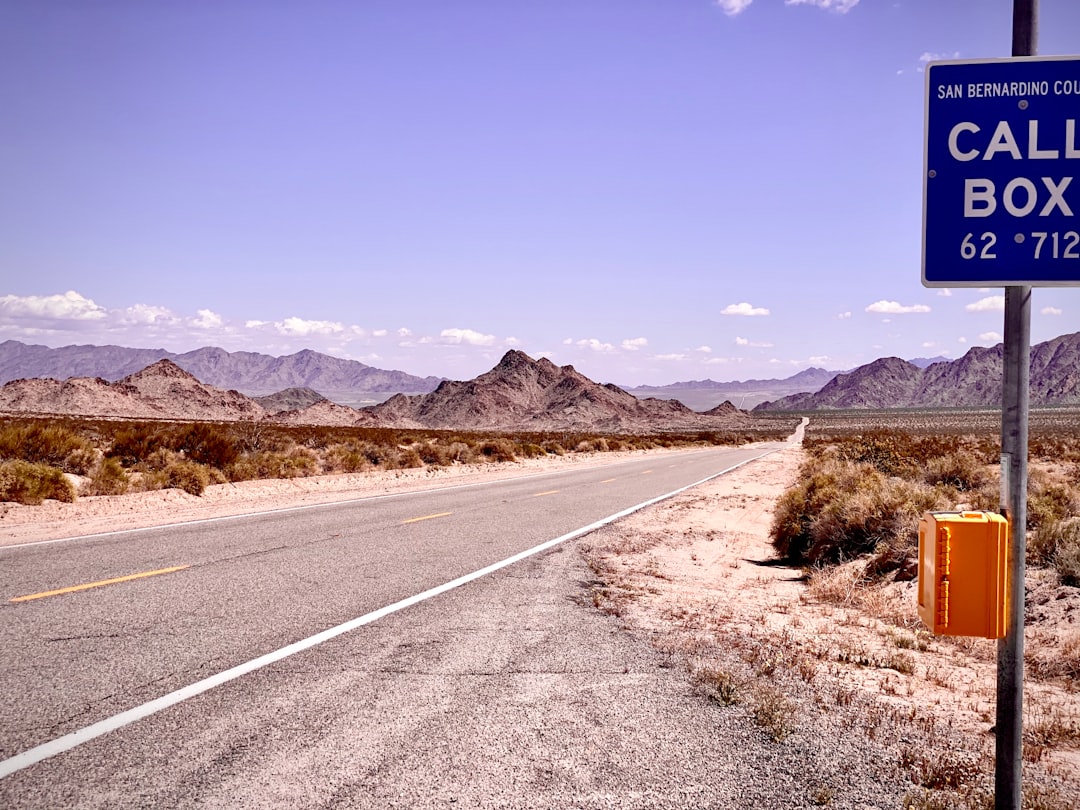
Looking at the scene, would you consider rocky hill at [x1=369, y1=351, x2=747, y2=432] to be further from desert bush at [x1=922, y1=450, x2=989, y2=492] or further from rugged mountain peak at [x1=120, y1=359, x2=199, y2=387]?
desert bush at [x1=922, y1=450, x2=989, y2=492]

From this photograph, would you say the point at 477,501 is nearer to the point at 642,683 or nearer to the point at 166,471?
the point at 166,471

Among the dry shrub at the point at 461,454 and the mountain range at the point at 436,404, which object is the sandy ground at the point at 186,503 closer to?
the dry shrub at the point at 461,454

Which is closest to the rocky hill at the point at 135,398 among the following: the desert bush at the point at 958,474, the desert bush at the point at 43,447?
the desert bush at the point at 43,447

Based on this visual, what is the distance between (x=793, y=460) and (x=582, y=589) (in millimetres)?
32230

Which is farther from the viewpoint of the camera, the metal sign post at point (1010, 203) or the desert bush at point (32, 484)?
the desert bush at point (32, 484)

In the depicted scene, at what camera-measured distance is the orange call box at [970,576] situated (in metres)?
2.95

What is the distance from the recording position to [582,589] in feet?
26.3

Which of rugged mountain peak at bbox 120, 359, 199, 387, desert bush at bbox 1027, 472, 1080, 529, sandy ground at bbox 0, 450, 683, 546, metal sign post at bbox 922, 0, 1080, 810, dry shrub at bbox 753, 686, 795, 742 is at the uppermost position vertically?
rugged mountain peak at bbox 120, 359, 199, 387

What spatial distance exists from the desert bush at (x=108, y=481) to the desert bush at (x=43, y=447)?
1512 mm

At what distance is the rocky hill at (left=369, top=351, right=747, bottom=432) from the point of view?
132m

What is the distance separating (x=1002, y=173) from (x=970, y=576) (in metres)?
1.58

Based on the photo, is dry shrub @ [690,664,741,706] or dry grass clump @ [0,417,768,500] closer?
dry shrub @ [690,664,741,706]

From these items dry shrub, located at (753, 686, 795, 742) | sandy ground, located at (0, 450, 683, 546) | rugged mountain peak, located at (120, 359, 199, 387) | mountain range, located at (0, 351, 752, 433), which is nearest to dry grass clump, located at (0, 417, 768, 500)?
sandy ground, located at (0, 450, 683, 546)

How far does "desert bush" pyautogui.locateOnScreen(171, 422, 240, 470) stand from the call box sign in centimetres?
2047
